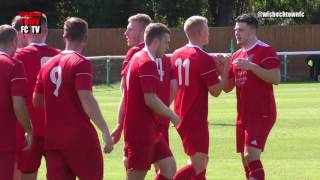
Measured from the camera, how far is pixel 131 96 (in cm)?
981

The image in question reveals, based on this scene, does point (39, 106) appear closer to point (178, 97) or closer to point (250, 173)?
point (178, 97)

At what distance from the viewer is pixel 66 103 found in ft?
29.6

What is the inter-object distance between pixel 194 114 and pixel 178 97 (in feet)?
1.20

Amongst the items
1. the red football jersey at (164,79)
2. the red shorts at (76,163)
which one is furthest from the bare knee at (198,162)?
the red shorts at (76,163)

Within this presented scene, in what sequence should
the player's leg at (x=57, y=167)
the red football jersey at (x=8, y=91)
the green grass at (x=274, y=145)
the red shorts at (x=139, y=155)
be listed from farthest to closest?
1. the green grass at (x=274, y=145)
2. the red shorts at (x=139, y=155)
3. the red football jersey at (x=8, y=91)
4. the player's leg at (x=57, y=167)

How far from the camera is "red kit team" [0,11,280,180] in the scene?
9023mm

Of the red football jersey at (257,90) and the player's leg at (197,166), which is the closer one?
the player's leg at (197,166)

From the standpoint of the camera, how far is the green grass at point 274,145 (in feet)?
45.6

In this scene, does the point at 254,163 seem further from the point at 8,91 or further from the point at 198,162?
the point at 8,91

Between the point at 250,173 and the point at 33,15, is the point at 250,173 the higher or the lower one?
the lower one

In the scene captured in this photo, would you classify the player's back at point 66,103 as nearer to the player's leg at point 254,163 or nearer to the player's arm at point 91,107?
the player's arm at point 91,107

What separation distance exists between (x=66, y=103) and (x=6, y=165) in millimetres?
968

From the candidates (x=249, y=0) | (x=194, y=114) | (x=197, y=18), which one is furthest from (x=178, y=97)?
(x=249, y=0)

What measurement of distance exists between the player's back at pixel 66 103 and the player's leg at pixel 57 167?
121mm
